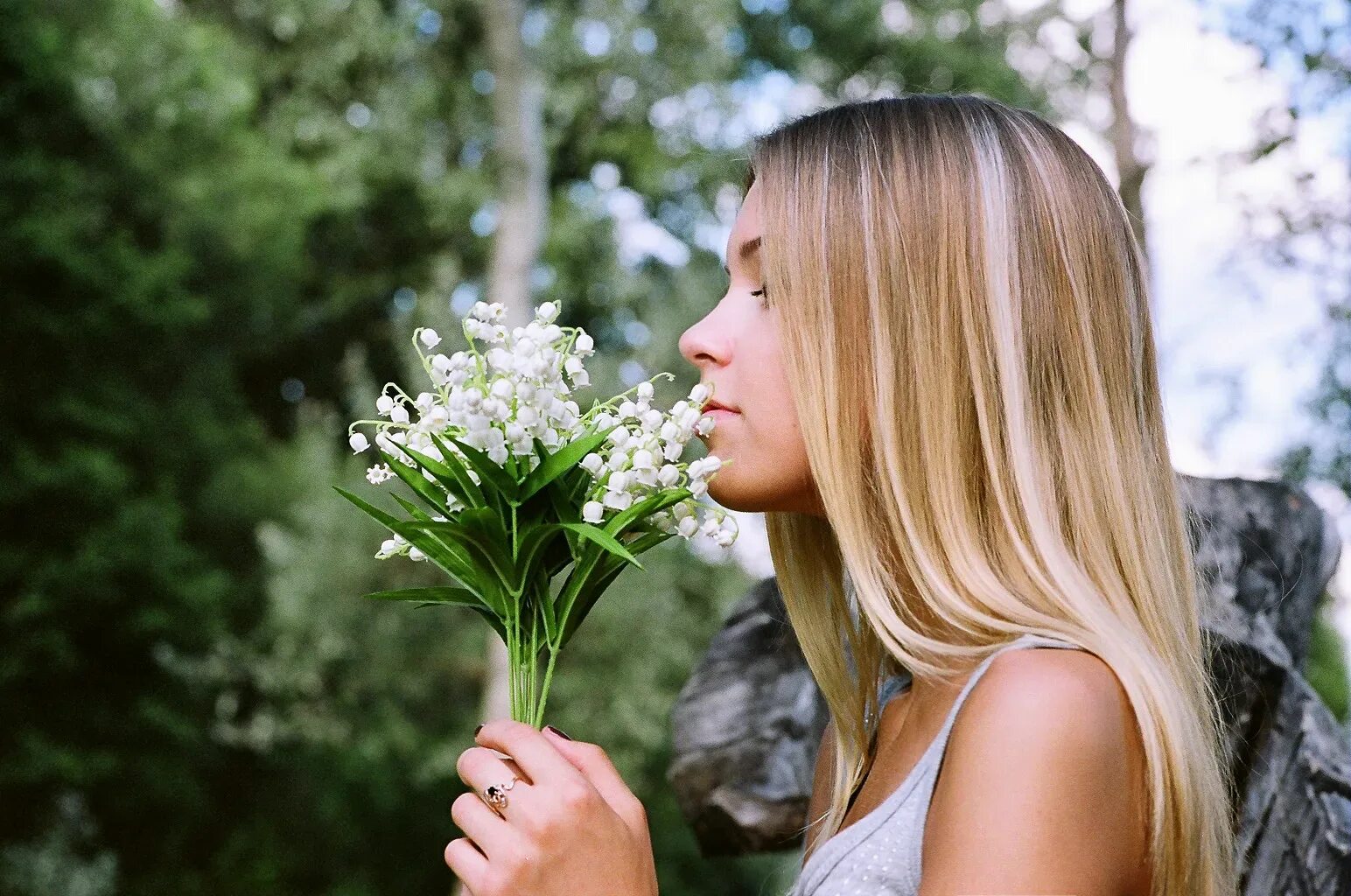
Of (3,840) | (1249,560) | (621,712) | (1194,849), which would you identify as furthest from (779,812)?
(3,840)

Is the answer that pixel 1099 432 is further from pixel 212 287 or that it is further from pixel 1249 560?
pixel 212 287

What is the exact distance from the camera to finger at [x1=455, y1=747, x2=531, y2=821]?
151 cm

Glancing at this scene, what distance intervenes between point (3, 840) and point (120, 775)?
1051mm

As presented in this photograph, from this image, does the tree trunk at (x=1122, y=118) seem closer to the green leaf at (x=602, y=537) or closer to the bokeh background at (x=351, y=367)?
the bokeh background at (x=351, y=367)

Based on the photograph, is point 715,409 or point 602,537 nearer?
point 602,537

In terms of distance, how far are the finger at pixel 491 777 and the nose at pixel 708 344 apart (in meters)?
0.56

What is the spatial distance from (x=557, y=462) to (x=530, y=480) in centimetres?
5

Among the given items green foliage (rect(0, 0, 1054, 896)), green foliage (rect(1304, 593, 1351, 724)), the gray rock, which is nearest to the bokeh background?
green foliage (rect(0, 0, 1054, 896))

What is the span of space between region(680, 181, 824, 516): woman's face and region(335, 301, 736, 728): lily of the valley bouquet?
0.03 m

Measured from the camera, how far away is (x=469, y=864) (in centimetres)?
152

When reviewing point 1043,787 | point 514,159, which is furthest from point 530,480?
point 514,159

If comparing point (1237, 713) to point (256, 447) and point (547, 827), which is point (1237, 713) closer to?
point (547, 827)

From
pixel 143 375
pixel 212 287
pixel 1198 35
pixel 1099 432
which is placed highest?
pixel 212 287

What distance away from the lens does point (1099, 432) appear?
153 cm
